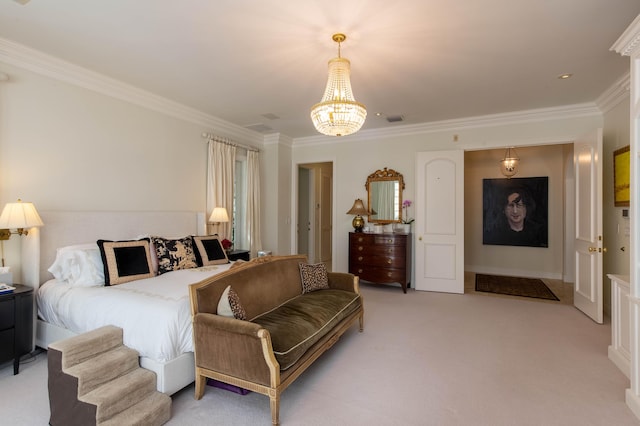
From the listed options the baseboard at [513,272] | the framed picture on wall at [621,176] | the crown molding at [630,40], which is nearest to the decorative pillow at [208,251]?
the crown molding at [630,40]

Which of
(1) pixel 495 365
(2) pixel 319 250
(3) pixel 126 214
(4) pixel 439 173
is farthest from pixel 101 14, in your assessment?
(2) pixel 319 250

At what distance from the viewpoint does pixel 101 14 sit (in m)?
2.52

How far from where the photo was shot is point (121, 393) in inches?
78.2

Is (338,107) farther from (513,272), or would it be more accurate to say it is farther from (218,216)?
(513,272)

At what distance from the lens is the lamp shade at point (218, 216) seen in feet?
16.0

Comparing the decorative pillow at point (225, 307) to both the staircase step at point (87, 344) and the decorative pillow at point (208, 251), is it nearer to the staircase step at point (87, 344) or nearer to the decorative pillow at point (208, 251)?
the staircase step at point (87, 344)

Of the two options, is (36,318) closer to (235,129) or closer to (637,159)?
(235,129)

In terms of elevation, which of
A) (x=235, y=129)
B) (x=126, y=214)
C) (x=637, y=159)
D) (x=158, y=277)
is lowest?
(x=158, y=277)

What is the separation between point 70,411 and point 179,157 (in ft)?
11.0

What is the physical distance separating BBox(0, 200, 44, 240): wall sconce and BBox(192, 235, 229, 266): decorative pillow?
1496 millimetres

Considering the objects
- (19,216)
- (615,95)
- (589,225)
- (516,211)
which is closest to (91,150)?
(19,216)

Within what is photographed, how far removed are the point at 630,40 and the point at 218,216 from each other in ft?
15.2

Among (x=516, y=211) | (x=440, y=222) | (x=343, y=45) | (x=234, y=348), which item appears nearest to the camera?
(x=234, y=348)

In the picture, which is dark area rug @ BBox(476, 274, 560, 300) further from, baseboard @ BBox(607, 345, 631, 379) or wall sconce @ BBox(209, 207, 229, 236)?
wall sconce @ BBox(209, 207, 229, 236)
